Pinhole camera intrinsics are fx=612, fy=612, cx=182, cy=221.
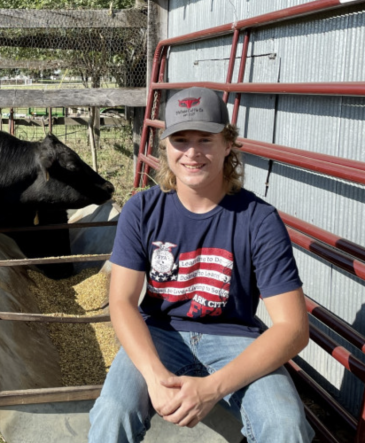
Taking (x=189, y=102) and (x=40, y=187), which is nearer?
(x=189, y=102)

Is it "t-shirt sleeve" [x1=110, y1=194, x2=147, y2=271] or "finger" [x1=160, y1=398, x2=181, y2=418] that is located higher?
"t-shirt sleeve" [x1=110, y1=194, x2=147, y2=271]

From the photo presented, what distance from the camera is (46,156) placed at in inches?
250

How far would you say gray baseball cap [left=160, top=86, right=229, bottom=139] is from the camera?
2.33 metres

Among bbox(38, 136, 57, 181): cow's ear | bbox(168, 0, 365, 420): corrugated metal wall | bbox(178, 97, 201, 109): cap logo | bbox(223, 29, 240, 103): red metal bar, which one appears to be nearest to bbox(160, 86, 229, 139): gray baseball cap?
bbox(178, 97, 201, 109): cap logo

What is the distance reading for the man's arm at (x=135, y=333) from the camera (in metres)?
2.14

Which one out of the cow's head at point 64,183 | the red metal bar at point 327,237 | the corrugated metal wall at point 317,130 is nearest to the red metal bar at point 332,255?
the red metal bar at point 327,237

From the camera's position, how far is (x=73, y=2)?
11.1m

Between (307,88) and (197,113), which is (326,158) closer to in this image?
(307,88)

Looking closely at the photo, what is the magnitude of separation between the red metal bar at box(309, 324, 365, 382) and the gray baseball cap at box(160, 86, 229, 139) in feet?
3.89

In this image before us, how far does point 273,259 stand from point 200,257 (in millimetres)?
307

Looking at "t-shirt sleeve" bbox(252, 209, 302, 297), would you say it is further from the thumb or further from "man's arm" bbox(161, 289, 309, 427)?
the thumb

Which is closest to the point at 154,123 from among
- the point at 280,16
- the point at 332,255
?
the point at 280,16

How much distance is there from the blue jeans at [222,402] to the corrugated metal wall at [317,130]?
0.99m

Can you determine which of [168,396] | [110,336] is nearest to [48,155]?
[110,336]
